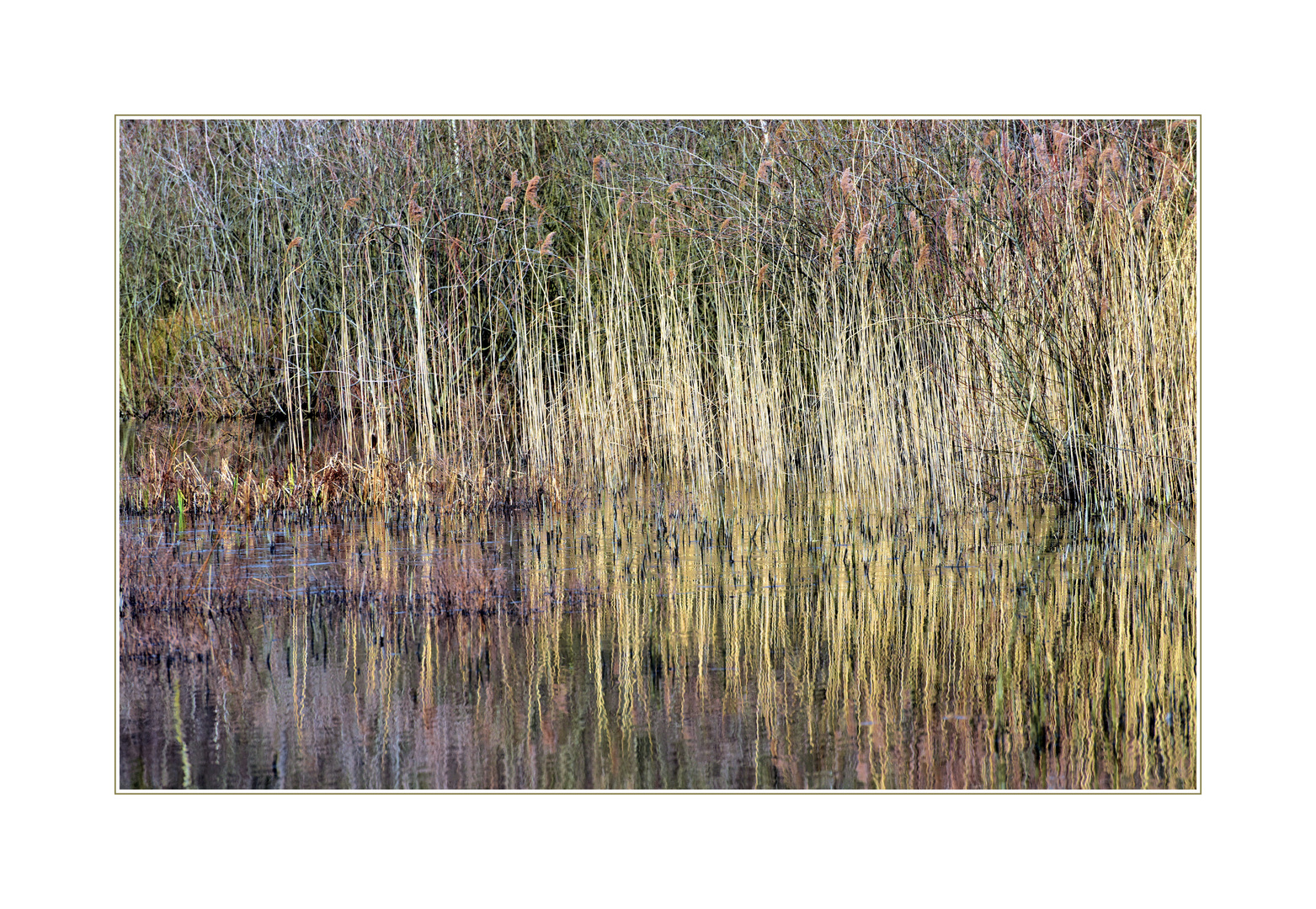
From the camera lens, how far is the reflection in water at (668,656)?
2.47m

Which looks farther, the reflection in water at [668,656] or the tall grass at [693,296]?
the tall grass at [693,296]

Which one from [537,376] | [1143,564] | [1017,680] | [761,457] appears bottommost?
[1017,680]

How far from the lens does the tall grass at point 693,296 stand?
12.0ft

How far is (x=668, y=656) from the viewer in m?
2.88

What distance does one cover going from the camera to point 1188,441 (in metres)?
3.57

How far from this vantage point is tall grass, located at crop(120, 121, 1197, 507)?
3.65 m

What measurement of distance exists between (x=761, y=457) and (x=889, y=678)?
5.37ft

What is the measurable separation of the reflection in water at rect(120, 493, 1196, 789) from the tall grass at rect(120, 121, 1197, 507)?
426 mm

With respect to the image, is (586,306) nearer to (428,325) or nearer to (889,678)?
(428,325)

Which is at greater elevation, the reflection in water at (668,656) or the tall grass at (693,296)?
the tall grass at (693,296)

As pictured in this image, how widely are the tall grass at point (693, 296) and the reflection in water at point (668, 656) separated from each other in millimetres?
426

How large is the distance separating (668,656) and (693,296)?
68.7 inches

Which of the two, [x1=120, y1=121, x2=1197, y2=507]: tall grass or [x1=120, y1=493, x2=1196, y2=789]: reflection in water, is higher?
[x1=120, y1=121, x2=1197, y2=507]: tall grass
